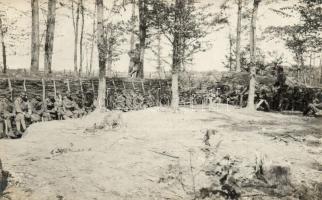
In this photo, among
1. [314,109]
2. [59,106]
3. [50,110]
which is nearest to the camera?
[50,110]

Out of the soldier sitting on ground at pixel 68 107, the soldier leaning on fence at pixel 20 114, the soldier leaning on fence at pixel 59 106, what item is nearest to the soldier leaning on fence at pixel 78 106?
the soldier sitting on ground at pixel 68 107

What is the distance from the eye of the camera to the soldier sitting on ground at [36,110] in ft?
55.2

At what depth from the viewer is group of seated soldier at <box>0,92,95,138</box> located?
1536 cm

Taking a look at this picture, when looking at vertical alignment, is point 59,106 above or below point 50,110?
above

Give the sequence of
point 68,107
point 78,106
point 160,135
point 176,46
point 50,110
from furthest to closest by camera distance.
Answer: point 176,46 → point 78,106 → point 68,107 → point 50,110 → point 160,135

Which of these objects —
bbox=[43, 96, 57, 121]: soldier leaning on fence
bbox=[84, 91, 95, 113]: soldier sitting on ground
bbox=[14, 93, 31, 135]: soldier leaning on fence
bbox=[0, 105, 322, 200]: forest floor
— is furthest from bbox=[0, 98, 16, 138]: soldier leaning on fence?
bbox=[84, 91, 95, 113]: soldier sitting on ground

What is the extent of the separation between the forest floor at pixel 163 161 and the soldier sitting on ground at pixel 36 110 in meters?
0.64

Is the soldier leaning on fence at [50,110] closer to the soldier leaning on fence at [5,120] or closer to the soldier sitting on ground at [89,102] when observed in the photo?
the soldier leaning on fence at [5,120]

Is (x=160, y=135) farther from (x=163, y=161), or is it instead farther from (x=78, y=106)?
(x=78, y=106)

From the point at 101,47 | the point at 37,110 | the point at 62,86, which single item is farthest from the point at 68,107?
the point at 101,47

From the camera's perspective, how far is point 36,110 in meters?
17.3

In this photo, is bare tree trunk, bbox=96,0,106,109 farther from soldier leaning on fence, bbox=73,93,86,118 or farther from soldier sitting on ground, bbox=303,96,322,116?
soldier sitting on ground, bbox=303,96,322,116

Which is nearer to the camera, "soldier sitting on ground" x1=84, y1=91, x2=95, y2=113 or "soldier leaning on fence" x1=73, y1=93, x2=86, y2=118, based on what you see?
"soldier leaning on fence" x1=73, y1=93, x2=86, y2=118

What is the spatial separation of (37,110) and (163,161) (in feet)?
27.5
